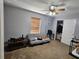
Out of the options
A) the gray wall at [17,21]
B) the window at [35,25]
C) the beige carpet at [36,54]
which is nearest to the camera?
the beige carpet at [36,54]

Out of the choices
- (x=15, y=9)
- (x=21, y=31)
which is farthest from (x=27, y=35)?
(x=15, y=9)

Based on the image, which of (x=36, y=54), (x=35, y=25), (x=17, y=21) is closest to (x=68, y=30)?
(x=35, y=25)

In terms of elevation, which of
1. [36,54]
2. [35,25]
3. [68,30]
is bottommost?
[36,54]

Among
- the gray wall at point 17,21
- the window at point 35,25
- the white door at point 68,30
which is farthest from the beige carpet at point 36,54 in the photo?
the window at point 35,25

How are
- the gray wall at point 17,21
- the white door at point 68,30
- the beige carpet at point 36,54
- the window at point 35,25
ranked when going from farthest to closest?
the window at point 35,25
the white door at point 68,30
the gray wall at point 17,21
the beige carpet at point 36,54

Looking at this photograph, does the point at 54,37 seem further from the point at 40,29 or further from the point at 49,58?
the point at 49,58

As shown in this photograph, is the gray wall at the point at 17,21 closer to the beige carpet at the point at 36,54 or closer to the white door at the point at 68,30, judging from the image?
the beige carpet at the point at 36,54

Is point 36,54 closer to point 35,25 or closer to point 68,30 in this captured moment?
point 35,25

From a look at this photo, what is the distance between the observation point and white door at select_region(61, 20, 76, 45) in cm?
484

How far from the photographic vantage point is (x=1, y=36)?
52 centimetres

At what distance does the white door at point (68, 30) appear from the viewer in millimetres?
4844

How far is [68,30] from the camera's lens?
517 cm

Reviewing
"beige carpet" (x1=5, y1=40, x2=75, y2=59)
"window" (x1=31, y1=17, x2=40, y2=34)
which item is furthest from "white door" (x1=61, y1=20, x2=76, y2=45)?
"window" (x1=31, y1=17, x2=40, y2=34)

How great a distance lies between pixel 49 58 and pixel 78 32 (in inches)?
112
